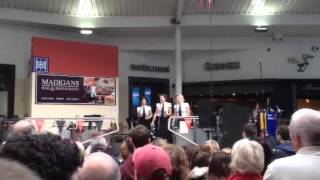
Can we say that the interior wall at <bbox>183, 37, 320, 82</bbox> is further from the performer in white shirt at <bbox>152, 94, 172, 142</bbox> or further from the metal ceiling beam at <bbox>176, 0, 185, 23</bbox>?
the performer in white shirt at <bbox>152, 94, 172, 142</bbox>

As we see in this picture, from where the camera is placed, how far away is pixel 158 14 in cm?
1627

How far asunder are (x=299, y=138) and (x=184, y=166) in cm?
85

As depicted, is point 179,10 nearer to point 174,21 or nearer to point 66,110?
point 174,21

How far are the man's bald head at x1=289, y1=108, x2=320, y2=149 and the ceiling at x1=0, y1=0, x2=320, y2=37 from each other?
1322cm

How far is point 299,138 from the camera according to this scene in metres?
2.59

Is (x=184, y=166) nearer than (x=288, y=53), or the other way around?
(x=184, y=166)

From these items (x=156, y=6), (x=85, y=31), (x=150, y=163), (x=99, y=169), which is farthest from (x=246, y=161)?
(x=85, y=31)

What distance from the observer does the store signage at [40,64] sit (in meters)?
15.0

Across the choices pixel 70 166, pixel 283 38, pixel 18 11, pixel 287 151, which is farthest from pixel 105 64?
pixel 70 166

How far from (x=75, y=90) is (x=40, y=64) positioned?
4.48ft

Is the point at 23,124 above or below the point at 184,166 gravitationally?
above

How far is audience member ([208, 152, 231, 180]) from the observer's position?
3.15 m

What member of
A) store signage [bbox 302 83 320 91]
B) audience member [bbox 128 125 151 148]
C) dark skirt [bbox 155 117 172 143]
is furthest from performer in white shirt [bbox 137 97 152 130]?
audience member [bbox 128 125 151 148]

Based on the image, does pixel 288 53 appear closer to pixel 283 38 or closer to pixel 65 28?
pixel 283 38
